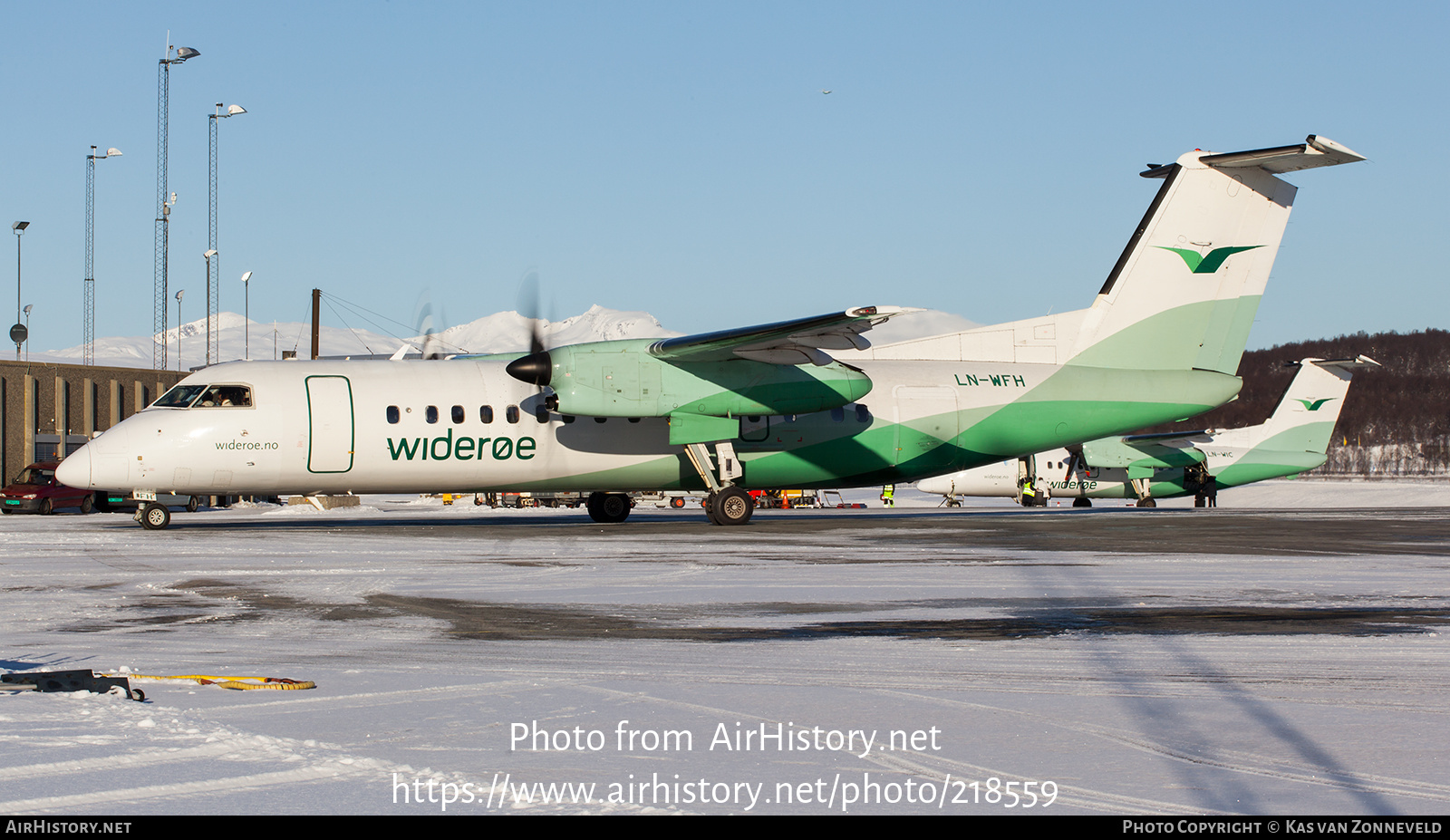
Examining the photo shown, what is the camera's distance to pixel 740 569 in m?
12.9

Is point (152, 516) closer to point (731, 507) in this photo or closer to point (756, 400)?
point (731, 507)

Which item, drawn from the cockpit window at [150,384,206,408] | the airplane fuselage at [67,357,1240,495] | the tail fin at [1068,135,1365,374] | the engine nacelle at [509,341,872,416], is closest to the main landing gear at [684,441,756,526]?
the airplane fuselage at [67,357,1240,495]

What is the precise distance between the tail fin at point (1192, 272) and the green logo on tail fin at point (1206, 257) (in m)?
0.02

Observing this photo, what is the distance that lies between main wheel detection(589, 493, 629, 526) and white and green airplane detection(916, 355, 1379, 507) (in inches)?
725

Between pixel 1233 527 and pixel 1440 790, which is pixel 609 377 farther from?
pixel 1440 790

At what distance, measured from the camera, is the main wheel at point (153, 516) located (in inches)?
792

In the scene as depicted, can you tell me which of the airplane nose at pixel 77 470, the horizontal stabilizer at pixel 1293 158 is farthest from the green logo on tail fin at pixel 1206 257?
the airplane nose at pixel 77 470

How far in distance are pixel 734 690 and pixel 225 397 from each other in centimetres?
1641

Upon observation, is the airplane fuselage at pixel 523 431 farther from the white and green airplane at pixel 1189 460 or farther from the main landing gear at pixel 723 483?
the white and green airplane at pixel 1189 460

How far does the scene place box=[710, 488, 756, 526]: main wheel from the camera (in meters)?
21.8

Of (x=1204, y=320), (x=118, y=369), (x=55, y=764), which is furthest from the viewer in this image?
(x=118, y=369)

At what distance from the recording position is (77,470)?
62.3 feet
